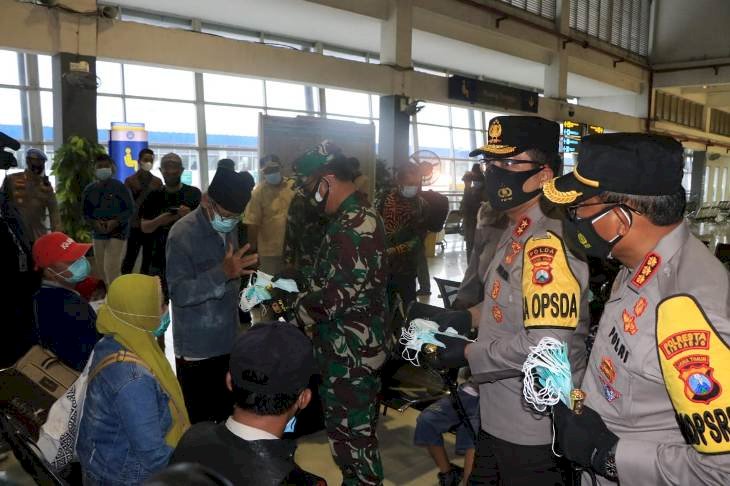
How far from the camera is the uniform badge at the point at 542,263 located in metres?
1.73

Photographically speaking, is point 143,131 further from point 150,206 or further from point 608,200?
point 608,200

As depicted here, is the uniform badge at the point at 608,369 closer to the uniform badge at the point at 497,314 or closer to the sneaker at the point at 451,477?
the uniform badge at the point at 497,314

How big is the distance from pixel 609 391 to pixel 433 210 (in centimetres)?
518

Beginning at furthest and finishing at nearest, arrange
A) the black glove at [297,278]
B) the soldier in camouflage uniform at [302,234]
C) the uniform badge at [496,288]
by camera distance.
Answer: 1. the soldier in camouflage uniform at [302,234]
2. the black glove at [297,278]
3. the uniform badge at [496,288]

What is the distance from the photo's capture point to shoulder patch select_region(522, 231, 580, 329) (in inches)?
67.1

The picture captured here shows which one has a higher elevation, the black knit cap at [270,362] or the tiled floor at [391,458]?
the black knit cap at [270,362]

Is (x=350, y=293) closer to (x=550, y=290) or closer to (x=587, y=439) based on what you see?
(x=550, y=290)

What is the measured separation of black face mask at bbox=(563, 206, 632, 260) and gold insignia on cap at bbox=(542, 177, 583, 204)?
7 centimetres

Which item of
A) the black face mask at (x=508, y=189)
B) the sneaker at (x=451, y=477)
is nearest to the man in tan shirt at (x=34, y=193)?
the sneaker at (x=451, y=477)

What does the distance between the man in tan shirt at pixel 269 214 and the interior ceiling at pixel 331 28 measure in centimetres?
569

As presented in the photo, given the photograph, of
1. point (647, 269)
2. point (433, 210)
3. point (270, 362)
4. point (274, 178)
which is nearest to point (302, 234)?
point (274, 178)

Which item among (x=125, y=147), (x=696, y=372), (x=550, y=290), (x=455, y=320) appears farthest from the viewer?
(x=125, y=147)

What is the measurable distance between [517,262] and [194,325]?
1706mm

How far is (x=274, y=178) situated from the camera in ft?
19.6
